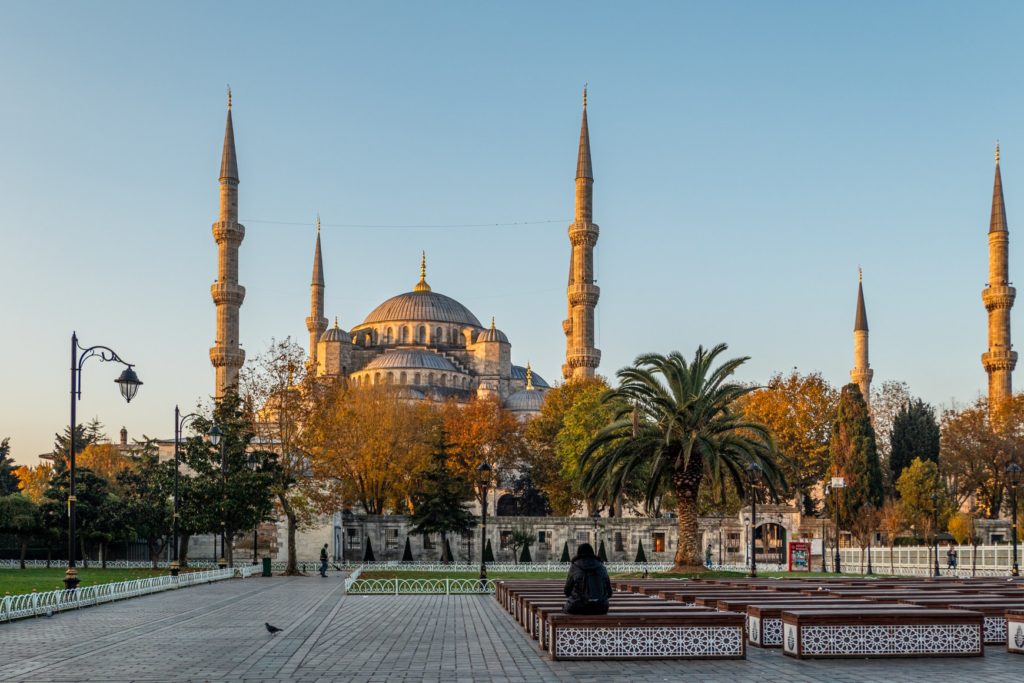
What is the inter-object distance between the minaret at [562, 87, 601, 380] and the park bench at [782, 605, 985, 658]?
53.7m

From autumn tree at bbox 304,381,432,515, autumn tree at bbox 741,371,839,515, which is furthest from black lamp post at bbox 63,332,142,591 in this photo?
autumn tree at bbox 741,371,839,515

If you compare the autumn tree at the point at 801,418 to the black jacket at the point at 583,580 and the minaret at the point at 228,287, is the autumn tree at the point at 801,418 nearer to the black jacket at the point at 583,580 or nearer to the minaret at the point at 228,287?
the minaret at the point at 228,287

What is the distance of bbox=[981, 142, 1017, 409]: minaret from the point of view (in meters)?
64.6

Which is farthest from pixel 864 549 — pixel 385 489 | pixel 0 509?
pixel 0 509

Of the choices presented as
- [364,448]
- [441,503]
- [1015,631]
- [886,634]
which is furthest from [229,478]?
[1015,631]

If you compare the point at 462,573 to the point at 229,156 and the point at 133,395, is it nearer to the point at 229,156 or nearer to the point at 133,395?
the point at 133,395

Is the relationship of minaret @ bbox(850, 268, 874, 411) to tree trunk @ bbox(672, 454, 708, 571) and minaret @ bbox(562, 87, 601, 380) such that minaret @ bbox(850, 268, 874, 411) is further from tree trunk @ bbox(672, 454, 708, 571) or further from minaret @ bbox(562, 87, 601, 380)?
tree trunk @ bbox(672, 454, 708, 571)

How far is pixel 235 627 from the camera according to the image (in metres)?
16.5

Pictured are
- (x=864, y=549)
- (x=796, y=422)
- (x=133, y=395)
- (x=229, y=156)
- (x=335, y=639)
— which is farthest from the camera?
(x=229, y=156)

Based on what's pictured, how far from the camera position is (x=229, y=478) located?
37.8 meters

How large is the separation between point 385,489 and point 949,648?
43.8 m

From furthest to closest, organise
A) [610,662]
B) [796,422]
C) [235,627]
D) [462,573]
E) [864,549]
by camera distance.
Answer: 1. [796,422]
2. [864,549]
3. [462,573]
4. [235,627]
5. [610,662]

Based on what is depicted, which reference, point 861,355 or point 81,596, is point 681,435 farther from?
point 861,355

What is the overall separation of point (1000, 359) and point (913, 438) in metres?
A: 10.7
